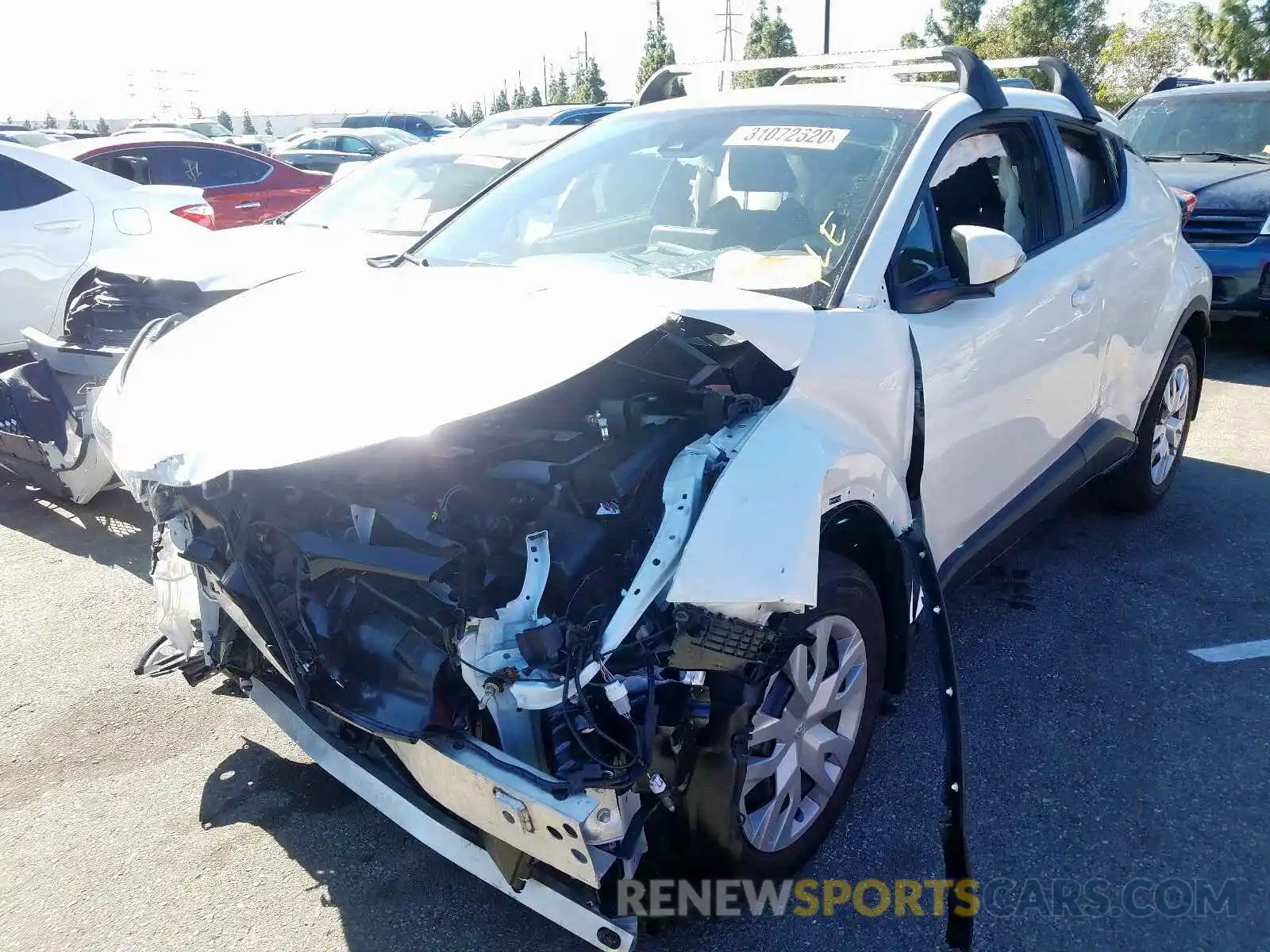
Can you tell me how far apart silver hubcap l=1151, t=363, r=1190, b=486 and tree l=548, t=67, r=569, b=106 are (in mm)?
68047

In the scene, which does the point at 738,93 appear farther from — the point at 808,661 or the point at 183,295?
the point at 183,295

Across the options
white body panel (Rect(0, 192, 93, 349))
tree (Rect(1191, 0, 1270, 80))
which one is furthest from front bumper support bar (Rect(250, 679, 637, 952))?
tree (Rect(1191, 0, 1270, 80))

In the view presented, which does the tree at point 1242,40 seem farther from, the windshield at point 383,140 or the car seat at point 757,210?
the car seat at point 757,210

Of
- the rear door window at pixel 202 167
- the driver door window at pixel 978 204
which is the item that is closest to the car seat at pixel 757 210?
the driver door window at pixel 978 204

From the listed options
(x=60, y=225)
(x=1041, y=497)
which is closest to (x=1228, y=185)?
(x=1041, y=497)

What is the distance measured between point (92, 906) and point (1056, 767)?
274 centimetres

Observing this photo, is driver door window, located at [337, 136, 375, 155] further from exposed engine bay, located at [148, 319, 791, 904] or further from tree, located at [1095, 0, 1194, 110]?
tree, located at [1095, 0, 1194, 110]

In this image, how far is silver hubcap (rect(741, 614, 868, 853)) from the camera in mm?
2312

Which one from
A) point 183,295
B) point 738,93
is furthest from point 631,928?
point 183,295

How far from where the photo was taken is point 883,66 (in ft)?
12.8

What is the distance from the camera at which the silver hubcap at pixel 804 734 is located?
231cm

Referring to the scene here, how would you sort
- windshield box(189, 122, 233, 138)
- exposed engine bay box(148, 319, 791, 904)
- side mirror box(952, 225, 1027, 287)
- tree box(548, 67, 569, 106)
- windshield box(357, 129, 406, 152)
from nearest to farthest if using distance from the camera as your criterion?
exposed engine bay box(148, 319, 791, 904) < side mirror box(952, 225, 1027, 287) < windshield box(357, 129, 406, 152) < windshield box(189, 122, 233, 138) < tree box(548, 67, 569, 106)

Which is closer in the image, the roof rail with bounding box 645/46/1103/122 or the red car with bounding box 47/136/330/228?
the roof rail with bounding box 645/46/1103/122

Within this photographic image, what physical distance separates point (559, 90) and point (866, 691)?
7410 cm
